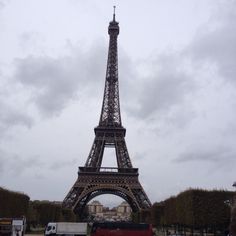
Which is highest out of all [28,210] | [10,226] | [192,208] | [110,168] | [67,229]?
[110,168]

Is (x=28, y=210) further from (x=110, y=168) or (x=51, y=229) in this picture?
(x=110, y=168)

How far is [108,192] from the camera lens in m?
96.6

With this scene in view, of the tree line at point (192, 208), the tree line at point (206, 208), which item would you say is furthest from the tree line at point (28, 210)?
the tree line at point (206, 208)

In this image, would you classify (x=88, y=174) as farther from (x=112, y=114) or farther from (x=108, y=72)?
(x=108, y=72)

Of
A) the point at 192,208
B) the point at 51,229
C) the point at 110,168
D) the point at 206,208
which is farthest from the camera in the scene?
the point at 110,168

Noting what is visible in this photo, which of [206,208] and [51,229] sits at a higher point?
[206,208]

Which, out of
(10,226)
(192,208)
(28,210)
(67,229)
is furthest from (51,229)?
(192,208)

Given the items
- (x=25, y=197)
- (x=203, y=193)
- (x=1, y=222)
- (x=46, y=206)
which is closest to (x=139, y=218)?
(x=46, y=206)

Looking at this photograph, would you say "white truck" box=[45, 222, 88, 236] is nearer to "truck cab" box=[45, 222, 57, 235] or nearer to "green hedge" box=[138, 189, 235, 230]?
"truck cab" box=[45, 222, 57, 235]

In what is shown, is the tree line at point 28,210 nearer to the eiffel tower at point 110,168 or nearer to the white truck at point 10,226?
the eiffel tower at point 110,168

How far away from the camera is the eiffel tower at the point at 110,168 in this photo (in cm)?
8650

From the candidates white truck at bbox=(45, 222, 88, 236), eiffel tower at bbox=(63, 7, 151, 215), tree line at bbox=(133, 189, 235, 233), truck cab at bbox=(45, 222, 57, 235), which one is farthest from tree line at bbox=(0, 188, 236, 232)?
eiffel tower at bbox=(63, 7, 151, 215)

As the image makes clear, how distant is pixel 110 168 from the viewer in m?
90.9

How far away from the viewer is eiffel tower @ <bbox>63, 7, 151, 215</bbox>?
86.5 metres
